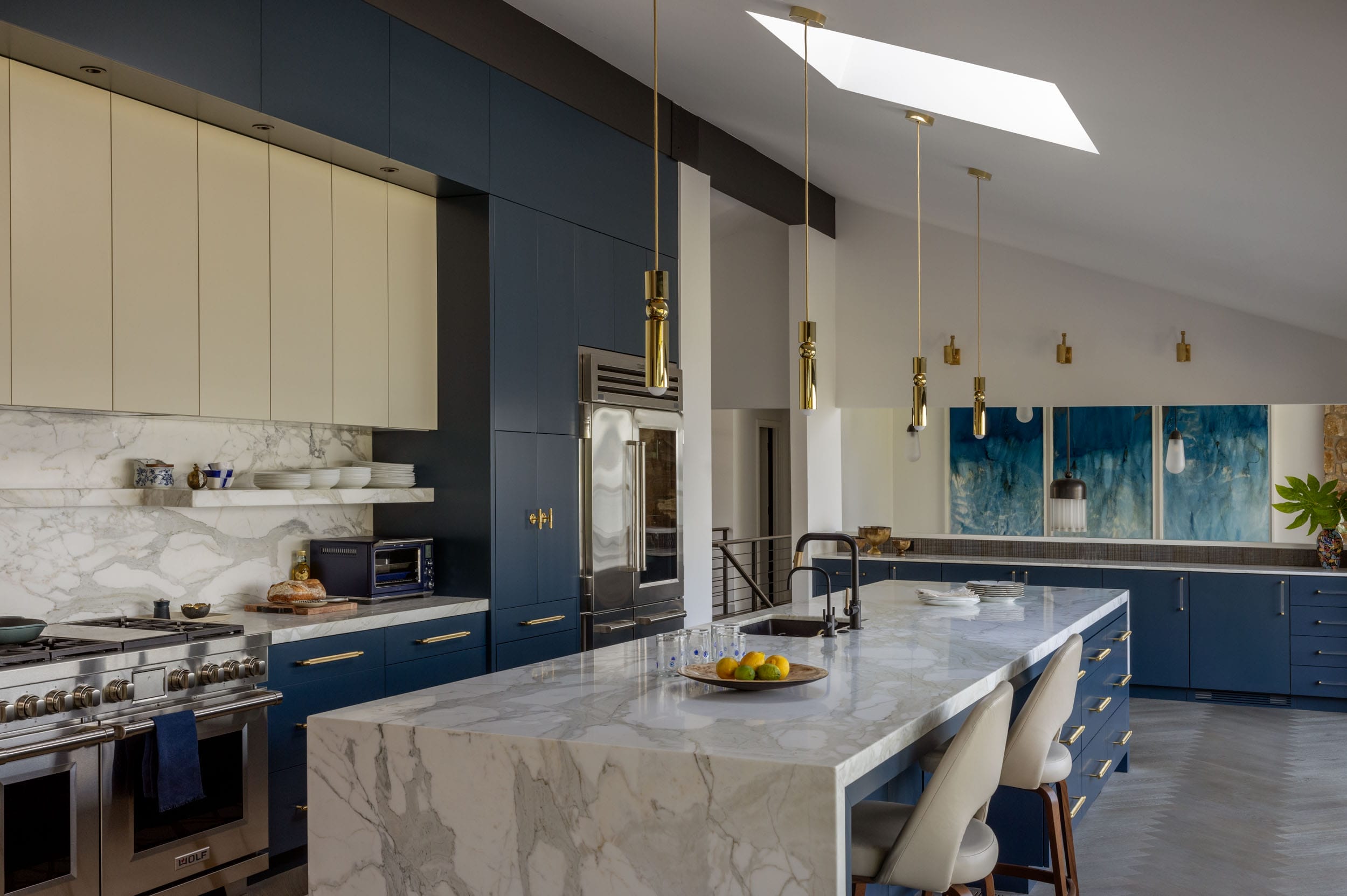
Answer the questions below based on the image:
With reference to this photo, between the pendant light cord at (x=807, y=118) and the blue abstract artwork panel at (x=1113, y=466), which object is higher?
the pendant light cord at (x=807, y=118)

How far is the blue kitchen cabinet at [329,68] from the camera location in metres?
3.83

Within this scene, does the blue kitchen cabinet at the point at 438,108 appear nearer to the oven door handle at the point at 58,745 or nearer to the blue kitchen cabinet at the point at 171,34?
the blue kitchen cabinet at the point at 171,34

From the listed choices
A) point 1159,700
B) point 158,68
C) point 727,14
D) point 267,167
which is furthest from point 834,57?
point 1159,700

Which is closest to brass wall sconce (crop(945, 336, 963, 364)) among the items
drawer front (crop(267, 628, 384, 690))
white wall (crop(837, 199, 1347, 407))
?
white wall (crop(837, 199, 1347, 407))

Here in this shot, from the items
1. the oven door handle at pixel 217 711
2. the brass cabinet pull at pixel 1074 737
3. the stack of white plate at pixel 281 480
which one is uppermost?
the stack of white plate at pixel 281 480

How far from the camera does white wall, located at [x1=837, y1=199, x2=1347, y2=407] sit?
23.9 ft

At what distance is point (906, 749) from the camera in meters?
2.51

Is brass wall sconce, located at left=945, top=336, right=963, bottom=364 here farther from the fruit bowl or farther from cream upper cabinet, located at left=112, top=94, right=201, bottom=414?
cream upper cabinet, located at left=112, top=94, right=201, bottom=414

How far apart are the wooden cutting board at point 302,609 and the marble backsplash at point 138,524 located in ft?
0.38

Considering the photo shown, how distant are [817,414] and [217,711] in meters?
5.79

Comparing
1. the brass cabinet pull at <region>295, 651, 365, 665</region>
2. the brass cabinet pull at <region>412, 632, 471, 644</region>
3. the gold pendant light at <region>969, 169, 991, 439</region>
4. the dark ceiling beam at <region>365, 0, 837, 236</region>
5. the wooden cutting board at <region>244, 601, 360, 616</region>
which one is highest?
the dark ceiling beam at <region>365, 0, 837, 236</region>

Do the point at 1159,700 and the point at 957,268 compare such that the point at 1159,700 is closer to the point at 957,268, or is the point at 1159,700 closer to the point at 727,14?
the point at 957,268

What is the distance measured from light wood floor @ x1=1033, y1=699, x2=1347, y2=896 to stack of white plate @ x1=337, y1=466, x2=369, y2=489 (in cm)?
305

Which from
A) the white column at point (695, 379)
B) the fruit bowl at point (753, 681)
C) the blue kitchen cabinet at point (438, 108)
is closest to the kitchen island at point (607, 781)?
the fruit bowl at point (753, 681)
